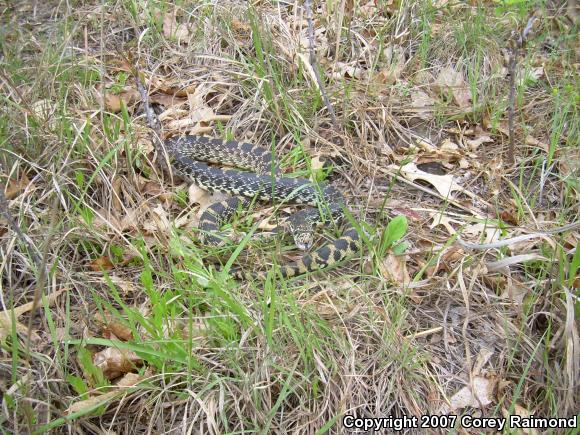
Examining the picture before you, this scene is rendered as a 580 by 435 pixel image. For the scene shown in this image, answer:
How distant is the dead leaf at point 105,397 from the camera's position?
3117 millimetres

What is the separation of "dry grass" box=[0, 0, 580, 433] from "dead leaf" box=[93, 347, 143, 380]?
13 mm

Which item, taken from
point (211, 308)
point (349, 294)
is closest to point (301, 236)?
point (349, 294)

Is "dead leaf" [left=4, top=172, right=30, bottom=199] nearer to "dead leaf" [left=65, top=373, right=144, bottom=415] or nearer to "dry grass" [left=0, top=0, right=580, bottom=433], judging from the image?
"dry grass" [left=0, top=0, right=580, bottom=433]

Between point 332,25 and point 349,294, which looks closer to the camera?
point 349,294

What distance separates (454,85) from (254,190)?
2.42 meters

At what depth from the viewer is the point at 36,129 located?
4688 mm

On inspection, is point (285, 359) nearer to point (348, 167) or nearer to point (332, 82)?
point (348, 167)

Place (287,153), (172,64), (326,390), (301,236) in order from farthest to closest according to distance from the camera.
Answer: (172,64) < (287,153) < (301,236) < (326,390)

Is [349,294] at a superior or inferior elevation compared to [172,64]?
inferior

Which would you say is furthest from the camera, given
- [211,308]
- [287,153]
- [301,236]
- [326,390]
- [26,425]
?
[287,153]

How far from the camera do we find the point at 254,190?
540cm

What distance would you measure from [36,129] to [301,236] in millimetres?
2507

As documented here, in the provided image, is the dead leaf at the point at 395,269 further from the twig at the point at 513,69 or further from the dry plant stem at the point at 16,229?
the dry plant stem at the point at 16,229

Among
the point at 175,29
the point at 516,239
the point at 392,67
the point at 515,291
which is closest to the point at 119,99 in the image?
the point at 175,29
